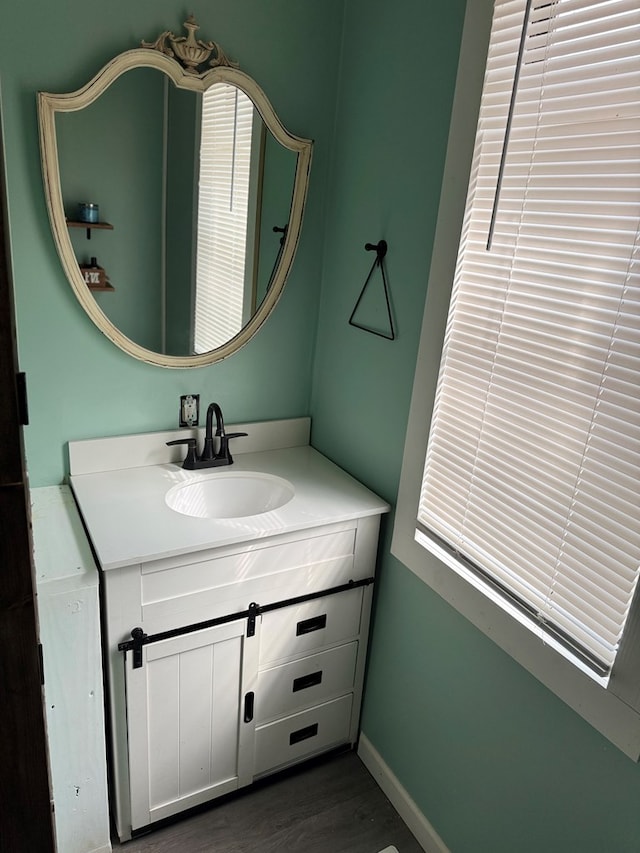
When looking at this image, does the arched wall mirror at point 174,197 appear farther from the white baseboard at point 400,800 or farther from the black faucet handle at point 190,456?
the white baseboard at point 400,800

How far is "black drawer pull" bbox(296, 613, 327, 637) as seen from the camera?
175 centimetres

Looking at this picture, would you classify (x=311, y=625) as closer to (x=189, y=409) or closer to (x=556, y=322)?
(x=189, y=409)

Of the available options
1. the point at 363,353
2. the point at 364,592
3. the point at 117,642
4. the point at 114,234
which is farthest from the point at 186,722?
the point at 114,234

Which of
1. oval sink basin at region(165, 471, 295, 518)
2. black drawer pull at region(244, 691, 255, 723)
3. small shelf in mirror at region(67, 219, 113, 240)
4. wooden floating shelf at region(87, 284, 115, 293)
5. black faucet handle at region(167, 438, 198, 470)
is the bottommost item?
black drawer pull at region(244, 691, 255, 723)

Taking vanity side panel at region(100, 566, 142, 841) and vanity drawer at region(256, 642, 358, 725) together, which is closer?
vanity side panel at region(100, 566, 142, 841)

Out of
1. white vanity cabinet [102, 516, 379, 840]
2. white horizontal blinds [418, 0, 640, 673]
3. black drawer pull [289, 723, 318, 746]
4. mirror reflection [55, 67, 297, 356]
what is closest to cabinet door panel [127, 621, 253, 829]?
white vanity cabinet [102, 516, 379, 840]

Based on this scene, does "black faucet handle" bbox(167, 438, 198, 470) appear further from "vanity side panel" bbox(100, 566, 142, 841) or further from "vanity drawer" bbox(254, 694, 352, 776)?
"vanity drawer" bbox(254, 694, 352, 776)

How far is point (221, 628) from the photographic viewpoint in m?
1.60

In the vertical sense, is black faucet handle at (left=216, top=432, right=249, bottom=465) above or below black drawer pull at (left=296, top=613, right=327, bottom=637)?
above

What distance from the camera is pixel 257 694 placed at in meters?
1.73

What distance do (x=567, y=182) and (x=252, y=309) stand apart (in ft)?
3.47

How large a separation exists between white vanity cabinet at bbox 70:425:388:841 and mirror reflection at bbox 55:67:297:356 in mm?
468

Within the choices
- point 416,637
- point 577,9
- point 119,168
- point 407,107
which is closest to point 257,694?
point 416,637

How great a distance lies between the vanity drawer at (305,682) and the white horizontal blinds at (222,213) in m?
0.99
